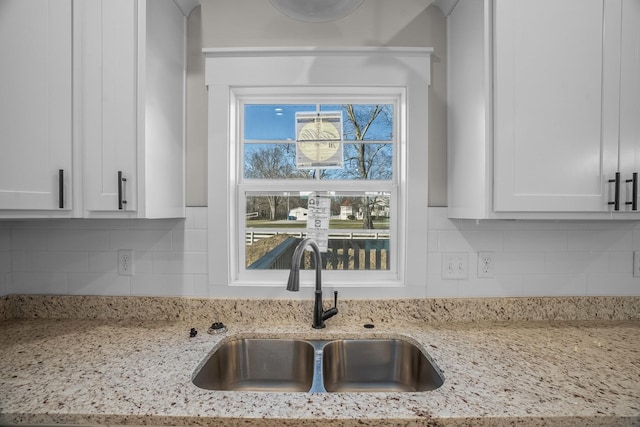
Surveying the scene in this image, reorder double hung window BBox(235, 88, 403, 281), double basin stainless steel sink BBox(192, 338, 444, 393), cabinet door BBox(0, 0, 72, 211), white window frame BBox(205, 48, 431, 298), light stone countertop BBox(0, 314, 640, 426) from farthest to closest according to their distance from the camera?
double hung window BBox(235, 88, 403, 281) < white window frame BBox(205, 48, 431, 298) < double basin stainless steel sink BBox(192, 338, 444, 393) < cabinet door BBox(0, 0, 72, 211) < light stone countertop BBox(0, 314, 640, 426)

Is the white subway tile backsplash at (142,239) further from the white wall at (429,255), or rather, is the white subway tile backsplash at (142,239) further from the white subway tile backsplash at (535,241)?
the white subway tile backsplash at (535,241)

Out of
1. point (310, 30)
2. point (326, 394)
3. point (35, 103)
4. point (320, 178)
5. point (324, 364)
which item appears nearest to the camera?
point (326, 394)

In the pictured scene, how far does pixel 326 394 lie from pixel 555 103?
1.37 meters

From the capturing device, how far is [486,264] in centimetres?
161

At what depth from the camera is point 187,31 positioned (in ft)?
5.28

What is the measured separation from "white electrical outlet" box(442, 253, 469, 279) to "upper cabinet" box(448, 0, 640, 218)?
0.36 m

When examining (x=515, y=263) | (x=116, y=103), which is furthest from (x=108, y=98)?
(x=515, y=263)

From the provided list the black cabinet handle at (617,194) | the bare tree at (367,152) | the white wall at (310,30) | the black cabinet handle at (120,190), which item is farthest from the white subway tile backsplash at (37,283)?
the black cabinet handle at (617,194)

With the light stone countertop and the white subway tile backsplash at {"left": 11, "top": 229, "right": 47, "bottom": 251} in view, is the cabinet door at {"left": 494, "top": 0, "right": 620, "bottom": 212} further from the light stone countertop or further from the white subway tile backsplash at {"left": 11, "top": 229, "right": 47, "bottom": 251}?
the white subway tile backsplash at {"left": 11, "top": 229, "right": 47, "bottom": 251}

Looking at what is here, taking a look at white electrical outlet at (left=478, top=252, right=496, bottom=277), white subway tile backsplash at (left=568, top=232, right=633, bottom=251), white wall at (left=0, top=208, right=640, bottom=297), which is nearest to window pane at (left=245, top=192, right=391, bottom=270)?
white wall at (left=0, top=208, right=640, bottom=297)

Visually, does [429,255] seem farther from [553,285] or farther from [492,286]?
[553,285]

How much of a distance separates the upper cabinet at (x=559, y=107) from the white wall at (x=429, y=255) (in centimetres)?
32

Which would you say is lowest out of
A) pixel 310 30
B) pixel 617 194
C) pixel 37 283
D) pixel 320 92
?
pixel 37 283

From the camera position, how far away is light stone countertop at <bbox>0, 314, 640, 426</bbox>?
34.8 inches
